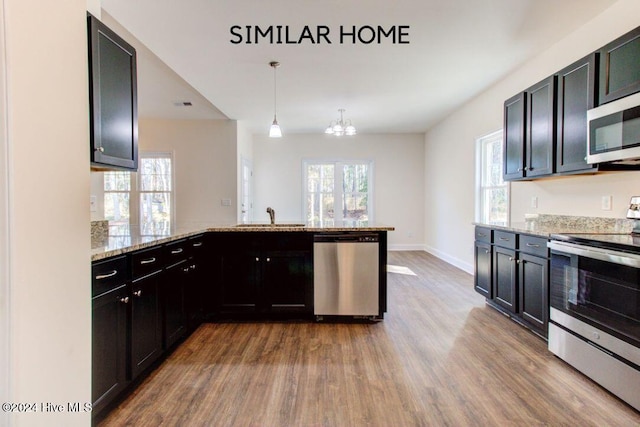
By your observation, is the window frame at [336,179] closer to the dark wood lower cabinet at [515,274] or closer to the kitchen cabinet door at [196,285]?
the dark wood lower cabinet at [515,274]

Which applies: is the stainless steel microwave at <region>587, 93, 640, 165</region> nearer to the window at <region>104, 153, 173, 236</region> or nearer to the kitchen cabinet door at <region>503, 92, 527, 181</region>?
the kitchen cabinet door at <region>503, 92, 527, 181</region>

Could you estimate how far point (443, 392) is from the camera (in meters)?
1.96

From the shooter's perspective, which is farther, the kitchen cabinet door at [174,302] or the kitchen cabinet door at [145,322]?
the kitchen cabinet door at [174,302]

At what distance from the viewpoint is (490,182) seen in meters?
4.71

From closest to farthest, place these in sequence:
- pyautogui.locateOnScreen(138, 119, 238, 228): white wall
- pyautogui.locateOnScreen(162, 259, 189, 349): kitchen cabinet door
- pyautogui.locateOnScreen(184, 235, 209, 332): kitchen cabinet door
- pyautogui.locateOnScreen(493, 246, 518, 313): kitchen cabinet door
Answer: pyautogui.locateOnScreen(162, 259, 189, 349): kitchen cabinet door, pyautogui.locateOnScreen(184, 235, 209, 332): kitchen cabinet door, pyautogui.locateOnScreen(493, 246, 518, 313): kitchen cabinet door, pyautogui.locateOnScreen(138, 119, 238, 228): white wall

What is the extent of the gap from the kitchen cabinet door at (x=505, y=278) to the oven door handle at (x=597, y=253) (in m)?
0.57

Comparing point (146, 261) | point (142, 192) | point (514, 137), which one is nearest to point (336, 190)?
point (142, 192)

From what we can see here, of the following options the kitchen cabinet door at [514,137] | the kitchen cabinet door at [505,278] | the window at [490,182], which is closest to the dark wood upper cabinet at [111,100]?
the kitchen cabinet door at [505,278]

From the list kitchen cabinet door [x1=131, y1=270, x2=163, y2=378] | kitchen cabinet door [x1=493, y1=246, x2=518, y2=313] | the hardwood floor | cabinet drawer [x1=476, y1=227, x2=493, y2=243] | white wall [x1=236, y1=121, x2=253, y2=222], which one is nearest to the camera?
the hardwood floor

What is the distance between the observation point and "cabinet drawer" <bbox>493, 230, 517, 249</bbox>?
2.95 m

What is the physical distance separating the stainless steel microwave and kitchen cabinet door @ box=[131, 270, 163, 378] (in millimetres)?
3132

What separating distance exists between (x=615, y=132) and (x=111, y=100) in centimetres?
318

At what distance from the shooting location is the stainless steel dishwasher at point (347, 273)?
303 centimetres

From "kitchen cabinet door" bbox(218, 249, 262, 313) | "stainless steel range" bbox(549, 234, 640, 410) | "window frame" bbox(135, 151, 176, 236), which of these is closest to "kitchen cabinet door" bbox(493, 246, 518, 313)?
"stainless steel range" bbox(549, 234, 640, 410)
